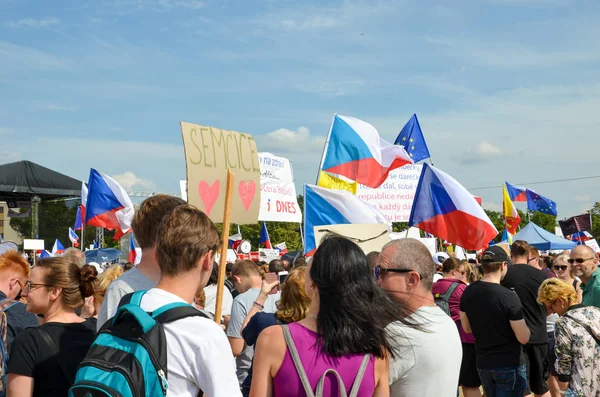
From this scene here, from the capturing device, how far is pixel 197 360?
7.29ft

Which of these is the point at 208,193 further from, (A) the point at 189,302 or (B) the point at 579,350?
(B) the point at 579,350

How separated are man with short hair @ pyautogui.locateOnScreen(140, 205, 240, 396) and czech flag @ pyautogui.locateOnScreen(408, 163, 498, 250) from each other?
667 centimetres

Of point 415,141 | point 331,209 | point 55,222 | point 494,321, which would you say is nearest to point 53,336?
point 494,321

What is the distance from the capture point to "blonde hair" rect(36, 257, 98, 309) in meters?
3.36

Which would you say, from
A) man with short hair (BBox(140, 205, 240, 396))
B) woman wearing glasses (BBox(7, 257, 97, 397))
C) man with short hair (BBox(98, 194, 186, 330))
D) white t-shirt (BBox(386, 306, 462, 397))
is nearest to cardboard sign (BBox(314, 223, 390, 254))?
woman wearing glasses (BBox(7, 257, 97, 397))

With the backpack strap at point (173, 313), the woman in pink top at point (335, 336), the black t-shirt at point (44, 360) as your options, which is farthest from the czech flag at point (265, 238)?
the backpack strap at point (173, 313)

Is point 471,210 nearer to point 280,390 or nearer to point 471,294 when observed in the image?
point 471,294

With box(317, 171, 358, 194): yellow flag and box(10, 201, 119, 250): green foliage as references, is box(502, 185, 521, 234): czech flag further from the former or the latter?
box(10, 201, 119, 250): green foliage

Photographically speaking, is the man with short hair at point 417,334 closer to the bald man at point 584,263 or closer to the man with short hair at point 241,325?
the man with short hair at point 241,325

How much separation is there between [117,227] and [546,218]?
75.9 m

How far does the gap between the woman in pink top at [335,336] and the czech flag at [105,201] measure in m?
12.1

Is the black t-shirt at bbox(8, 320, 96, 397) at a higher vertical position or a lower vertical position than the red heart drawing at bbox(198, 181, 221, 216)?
lower

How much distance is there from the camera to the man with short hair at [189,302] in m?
2.21

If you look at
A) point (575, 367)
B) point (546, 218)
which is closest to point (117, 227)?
point (575, 367)
